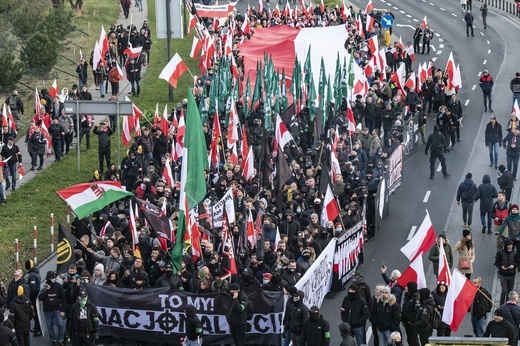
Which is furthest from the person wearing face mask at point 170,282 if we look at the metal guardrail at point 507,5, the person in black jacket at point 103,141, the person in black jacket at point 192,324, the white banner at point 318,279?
the metal guardrail at point 507,5

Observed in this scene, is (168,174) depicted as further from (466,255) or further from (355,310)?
(355,310)

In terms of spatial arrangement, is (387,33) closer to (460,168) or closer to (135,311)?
(460,168)

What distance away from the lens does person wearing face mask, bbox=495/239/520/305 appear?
82.5 ft

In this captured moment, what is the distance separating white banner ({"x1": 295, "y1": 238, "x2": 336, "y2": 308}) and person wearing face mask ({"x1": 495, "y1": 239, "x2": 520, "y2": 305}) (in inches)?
127

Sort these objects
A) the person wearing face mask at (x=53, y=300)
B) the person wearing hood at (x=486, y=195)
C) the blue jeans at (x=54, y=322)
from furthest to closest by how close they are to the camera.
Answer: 1. the person wearing hood at (x=486, y=195)
2. the blue jeans at (x=54, y=322)
3. the person wearing face mask at (x=53, y=300)

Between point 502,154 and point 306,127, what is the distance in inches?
224

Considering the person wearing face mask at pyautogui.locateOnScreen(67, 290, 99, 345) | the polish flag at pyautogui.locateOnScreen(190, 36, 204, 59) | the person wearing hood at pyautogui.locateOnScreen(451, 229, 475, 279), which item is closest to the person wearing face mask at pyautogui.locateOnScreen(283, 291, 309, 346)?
the person wearing face mask at pyautogui.locateOnScreen(67, 290, 99, 345)

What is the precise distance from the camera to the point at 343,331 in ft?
68.5

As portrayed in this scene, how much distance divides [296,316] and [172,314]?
250 centimetres

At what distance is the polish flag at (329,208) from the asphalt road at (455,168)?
1440mm

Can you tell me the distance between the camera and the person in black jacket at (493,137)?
115 feet

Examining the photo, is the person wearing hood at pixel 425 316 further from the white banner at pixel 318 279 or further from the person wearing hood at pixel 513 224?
the person wearing hood at pixel 513 224

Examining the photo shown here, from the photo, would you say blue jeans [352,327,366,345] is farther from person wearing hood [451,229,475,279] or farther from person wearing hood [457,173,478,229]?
person wearing hood [457,173,478,229]

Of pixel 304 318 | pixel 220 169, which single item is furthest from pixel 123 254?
pixel 220 169
